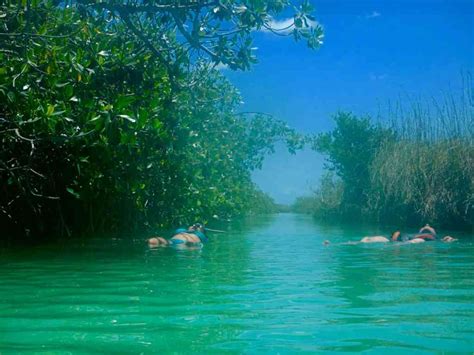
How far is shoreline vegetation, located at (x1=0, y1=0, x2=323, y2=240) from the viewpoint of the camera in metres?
7.84

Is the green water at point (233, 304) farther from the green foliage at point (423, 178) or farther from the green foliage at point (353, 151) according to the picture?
the green foliage at point (353, 151)

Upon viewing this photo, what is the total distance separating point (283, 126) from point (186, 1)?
913 inches

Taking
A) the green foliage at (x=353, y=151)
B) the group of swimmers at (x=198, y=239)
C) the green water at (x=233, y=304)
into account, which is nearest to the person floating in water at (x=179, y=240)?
the group of swimmers at (x=198, y=239)

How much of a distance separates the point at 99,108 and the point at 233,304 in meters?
5.06

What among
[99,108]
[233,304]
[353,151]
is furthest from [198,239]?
[353,151]

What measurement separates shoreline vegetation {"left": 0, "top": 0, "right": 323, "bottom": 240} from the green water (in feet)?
6.08

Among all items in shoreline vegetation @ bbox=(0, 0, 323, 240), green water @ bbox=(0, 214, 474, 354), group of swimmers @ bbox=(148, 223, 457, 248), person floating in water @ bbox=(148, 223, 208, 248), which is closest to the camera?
green water @ bbox=(0, 214, 474, 354)

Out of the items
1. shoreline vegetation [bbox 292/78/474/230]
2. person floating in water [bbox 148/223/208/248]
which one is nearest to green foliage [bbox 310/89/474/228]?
shoreline vegetation [bbox 292/78/474/230]

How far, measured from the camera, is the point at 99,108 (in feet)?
28.1

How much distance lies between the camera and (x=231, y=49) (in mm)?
9422

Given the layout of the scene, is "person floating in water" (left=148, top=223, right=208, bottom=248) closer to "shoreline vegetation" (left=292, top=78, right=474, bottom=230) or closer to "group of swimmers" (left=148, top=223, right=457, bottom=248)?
"group of swimmers" (left=148, top=223, right=457, bottom=248)

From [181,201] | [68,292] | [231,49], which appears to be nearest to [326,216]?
[181,201]

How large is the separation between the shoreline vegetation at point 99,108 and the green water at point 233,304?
1.85m

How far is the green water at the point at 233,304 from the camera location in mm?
3111
